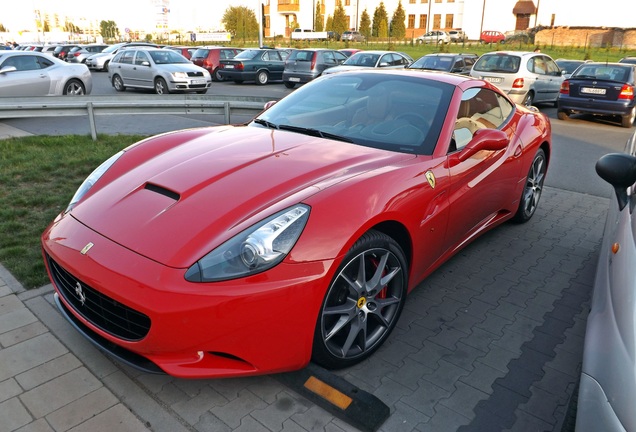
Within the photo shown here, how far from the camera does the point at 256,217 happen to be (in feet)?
8.19

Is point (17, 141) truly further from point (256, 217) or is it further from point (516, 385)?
point (516, 385)

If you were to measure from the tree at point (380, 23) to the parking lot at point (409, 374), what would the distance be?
215 ft

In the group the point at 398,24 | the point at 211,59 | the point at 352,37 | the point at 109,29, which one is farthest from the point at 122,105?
the point at 109,29

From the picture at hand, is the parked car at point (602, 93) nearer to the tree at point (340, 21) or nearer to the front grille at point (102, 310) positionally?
the front grille at point (102, 310)

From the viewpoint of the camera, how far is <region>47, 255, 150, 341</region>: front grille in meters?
2.35

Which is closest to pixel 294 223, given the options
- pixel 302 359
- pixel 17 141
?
pixel 302 359

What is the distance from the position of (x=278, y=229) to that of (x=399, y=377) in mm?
1158

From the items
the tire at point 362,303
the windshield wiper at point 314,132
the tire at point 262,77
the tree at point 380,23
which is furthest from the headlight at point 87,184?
the tree at point 380,23

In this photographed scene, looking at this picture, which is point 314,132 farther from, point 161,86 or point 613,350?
point 161,86

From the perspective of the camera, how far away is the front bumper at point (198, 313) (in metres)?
2.25

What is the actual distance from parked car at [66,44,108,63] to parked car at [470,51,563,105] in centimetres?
2521

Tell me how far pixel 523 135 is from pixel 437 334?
2.38 meters

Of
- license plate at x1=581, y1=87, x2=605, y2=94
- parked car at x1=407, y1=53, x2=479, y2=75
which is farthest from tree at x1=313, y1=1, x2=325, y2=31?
license plate at x1=581, y1=87, x2=605, y2=94

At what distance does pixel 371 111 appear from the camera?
3.75m
